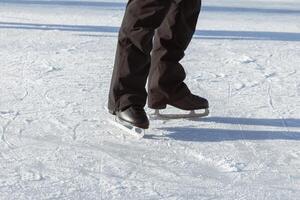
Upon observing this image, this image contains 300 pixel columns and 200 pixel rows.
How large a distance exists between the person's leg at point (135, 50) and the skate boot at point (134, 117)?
2 centimetres

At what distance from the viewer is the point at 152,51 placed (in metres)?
3.04

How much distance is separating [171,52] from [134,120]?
1.18ft

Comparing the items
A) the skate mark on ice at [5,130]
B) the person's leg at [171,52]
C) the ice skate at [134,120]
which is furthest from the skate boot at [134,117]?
the skate mark on ice at [5,130]

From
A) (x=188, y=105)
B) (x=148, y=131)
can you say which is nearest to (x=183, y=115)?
(x=188, y=105)

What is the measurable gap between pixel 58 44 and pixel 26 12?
1557 millimetres

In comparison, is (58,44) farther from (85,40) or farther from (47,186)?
(47,186)

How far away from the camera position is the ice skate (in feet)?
9.14

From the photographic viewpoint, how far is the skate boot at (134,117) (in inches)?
110

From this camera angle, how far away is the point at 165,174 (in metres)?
2.43

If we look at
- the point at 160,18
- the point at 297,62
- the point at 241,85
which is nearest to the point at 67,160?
the point at 160,18

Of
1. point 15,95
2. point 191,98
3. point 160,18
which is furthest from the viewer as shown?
point 15,95

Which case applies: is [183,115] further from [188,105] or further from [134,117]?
[134,117]

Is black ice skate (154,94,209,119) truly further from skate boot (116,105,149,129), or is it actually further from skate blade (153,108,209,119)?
skate boot (116,105,149,129)

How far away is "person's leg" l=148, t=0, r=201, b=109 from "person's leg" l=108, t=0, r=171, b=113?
0.17m
